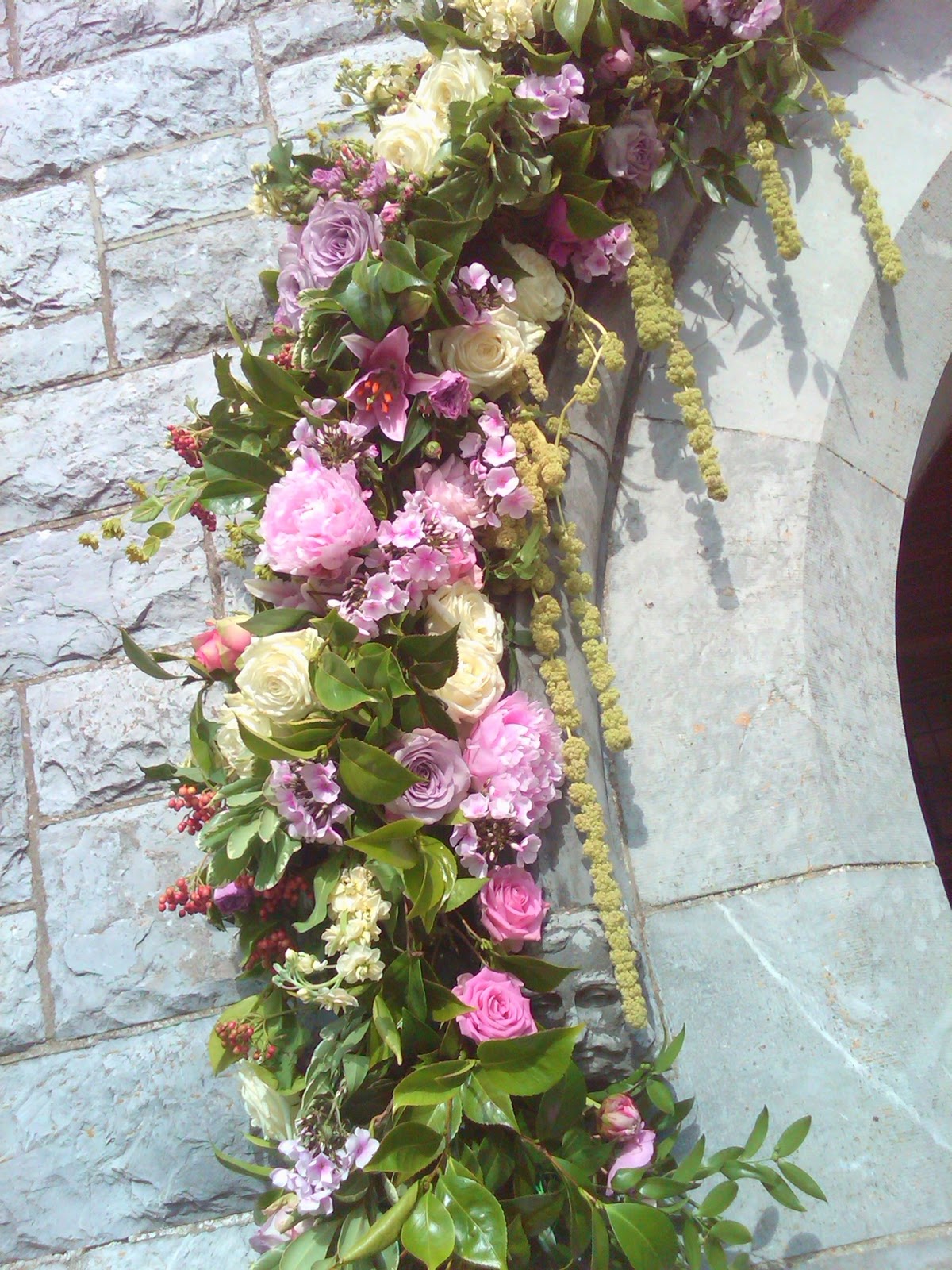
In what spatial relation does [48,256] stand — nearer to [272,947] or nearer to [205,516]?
[205,516]

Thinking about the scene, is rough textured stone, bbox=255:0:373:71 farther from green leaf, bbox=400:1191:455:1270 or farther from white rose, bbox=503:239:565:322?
green leaf, bbox=400:1191:455:1270

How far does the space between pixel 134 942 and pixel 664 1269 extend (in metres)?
0.83

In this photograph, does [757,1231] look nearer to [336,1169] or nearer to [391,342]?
[336,1169]

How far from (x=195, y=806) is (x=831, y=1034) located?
86cm

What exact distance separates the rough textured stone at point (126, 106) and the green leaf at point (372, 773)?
126cm

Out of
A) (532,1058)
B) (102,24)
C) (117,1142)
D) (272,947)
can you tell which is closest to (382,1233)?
(532,1058)

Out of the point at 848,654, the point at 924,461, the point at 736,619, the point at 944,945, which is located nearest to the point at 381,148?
the point at 736,619

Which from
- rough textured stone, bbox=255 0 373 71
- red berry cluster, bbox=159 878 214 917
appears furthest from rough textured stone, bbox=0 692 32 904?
rough textured stone, bbox=255 0 373 71

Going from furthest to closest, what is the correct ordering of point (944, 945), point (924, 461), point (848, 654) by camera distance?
point (924, 461) → point (848, 654) → point (944, 945)

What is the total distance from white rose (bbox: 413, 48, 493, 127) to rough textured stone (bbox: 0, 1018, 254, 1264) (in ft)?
4.19

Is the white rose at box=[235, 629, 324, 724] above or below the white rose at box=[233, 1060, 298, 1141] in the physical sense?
above

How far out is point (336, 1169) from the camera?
1.05 meters

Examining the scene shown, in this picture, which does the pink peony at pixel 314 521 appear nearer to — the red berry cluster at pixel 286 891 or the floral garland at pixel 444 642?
the floral garland at pixel 444 642

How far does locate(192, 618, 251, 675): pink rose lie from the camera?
4.01 ft
